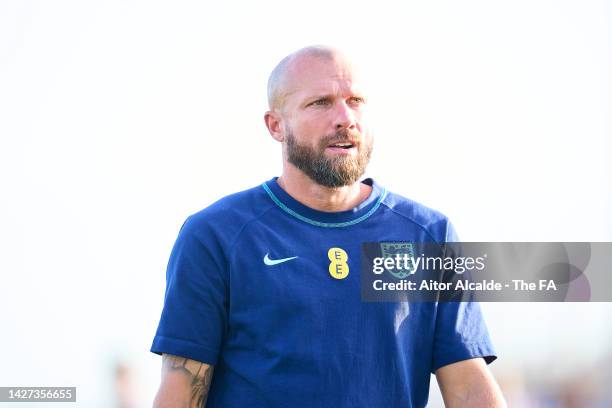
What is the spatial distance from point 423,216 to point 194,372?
133 cm

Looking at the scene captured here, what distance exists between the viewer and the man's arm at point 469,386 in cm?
450

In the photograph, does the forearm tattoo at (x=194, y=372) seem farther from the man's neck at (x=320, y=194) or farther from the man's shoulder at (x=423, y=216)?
the man's shoulder at (x=423, y=216)

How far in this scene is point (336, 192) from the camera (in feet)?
15.8

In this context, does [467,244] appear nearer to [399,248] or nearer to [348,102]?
[399,248]

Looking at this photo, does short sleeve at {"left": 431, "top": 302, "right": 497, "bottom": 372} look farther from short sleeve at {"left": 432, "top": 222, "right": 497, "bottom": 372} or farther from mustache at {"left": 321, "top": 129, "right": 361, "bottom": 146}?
mustache at {"left": 321, "top": 129, "right": 361, "bottom": 146}

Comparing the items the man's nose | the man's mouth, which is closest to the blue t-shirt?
the man's mouth

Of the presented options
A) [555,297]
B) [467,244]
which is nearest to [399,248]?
[467,244]

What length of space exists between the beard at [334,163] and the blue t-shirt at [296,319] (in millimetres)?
158

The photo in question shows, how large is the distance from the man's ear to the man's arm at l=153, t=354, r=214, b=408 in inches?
49.0

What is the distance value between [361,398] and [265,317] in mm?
545

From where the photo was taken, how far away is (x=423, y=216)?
16.0 feet

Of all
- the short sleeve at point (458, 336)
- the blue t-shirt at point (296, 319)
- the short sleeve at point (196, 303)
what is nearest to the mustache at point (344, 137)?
the blue t-shirt at point (296, 319)

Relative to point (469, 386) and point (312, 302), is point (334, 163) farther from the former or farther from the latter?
point (469, 386)

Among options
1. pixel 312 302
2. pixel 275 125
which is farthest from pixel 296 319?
pixel 275 125
